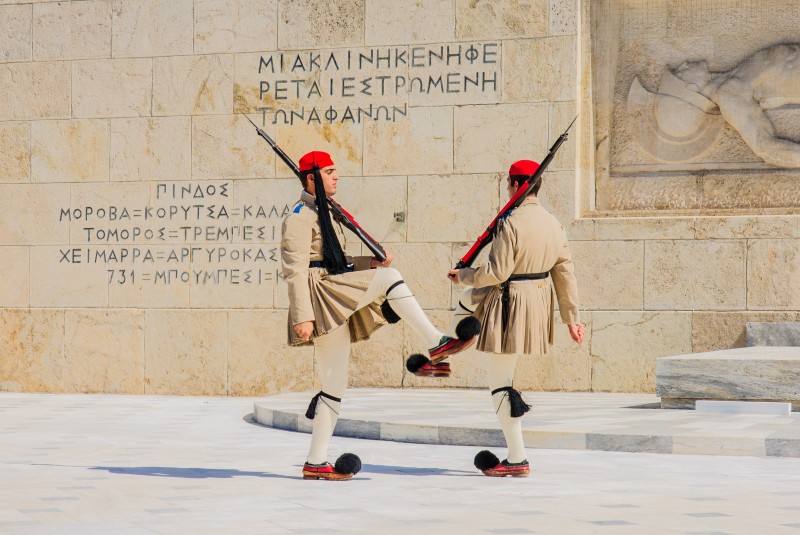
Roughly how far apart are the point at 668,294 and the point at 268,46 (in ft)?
15.9

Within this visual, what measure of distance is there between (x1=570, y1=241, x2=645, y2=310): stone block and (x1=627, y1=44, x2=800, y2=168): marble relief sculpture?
3.93ft

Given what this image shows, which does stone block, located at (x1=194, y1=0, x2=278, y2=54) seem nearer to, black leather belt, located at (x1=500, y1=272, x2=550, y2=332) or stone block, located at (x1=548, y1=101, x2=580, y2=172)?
stone block, located at (x1=548, y1=101, x2=580, y2=172)

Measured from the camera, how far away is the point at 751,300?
1241 cm

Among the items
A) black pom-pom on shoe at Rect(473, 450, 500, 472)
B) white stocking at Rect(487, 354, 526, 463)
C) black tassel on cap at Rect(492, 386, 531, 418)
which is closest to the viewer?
black tassel on cap at Rect(492, 386, 531, 418)

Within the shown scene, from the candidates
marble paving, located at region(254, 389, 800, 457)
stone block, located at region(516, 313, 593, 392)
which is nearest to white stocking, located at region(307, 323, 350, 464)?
marble paving, located at region(254, 389, 800, 457)

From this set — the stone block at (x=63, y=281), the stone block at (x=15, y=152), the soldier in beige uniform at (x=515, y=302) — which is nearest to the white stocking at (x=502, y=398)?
the soldier in beige uniform at (x=515, y=302)

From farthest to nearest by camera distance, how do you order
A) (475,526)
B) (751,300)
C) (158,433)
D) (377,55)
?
1. (377,55)
2. (751,300)
3. (158,433)
4. (475,526)

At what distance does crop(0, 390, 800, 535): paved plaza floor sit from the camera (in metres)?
5.68

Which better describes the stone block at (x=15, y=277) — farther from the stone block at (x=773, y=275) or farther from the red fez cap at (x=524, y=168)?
the red fez cap at (x=524, y=168)

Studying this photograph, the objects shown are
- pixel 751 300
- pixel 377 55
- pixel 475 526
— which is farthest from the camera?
pixel 377 55

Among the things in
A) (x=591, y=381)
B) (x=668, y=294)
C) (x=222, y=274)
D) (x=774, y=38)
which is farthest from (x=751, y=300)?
(x=222, y=274)

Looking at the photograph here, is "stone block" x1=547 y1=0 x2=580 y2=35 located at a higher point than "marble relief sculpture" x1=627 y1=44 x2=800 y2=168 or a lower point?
higher

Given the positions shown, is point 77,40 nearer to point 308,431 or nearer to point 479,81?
point 479,81

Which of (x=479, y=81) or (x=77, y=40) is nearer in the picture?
(x=479, y=81)
